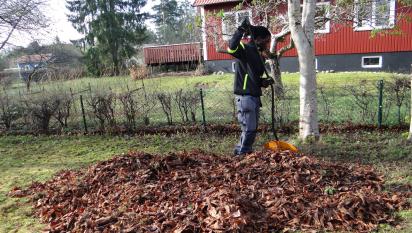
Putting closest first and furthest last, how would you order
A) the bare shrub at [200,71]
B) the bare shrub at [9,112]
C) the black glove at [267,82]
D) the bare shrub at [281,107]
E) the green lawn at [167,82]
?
the black glove at [267,82] < the bare shrub at [281,107] < the bare shrub at [9,112] < the green lawn at [167,82] < the bare shrub at [200,71]

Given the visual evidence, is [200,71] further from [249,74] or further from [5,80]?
[249,74]

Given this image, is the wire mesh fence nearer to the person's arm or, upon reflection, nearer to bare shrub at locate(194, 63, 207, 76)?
the person's arm

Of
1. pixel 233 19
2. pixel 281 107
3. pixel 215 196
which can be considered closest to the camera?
pixel 215 196

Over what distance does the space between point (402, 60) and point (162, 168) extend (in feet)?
49.8

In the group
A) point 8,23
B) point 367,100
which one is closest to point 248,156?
point 367,100

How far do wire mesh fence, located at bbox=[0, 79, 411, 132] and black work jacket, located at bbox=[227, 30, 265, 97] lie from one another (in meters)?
2.48

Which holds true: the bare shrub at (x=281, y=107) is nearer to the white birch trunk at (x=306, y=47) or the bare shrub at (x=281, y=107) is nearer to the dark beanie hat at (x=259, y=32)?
the white birch trunk at (x=306, y=47)

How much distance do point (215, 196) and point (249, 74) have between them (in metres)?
1.95

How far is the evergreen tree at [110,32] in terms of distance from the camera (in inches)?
1219

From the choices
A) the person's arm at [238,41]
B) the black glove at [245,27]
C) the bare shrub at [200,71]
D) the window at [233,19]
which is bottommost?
the bare shrub at [200,71]

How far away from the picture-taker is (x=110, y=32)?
102 feet

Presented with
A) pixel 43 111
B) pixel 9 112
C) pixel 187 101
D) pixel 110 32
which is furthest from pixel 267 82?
pixel 110 32

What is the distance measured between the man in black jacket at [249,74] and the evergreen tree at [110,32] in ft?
85.4

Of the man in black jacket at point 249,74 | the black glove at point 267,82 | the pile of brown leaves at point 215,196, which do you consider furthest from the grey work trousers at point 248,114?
the pile of brown leaves at point 215,196
